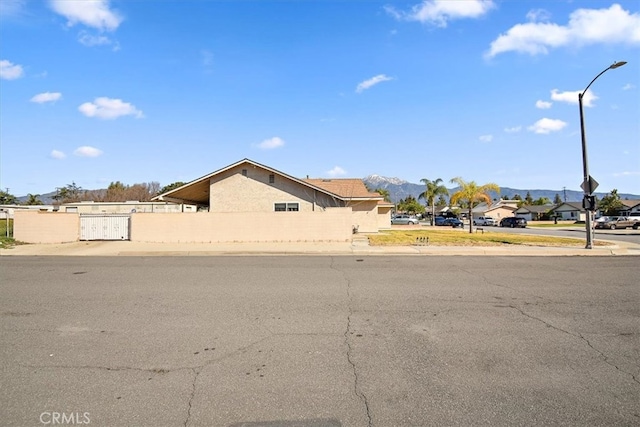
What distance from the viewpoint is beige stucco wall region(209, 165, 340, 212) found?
2403cm

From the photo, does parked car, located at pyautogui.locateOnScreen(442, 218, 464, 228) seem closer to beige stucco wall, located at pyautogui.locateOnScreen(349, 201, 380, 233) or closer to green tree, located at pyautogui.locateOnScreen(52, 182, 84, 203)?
beige stucco wall, located at pyautogui.locateOnScreen(349, 201, 380, 233)

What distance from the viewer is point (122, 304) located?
289 inches

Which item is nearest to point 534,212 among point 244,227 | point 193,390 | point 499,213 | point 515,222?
point 499,213

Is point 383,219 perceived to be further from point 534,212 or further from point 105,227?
point 534,212

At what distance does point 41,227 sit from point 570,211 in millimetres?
94386

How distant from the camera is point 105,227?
22484mm

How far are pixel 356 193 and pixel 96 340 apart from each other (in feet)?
89.2

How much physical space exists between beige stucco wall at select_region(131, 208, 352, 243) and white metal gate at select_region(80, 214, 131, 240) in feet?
2.55

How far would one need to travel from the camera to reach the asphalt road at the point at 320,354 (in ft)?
11.5

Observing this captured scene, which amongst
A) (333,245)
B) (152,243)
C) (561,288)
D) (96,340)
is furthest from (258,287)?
(152,243)

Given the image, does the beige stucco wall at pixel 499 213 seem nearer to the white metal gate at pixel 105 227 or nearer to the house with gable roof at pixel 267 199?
the house with gable roof at pixel 267 199

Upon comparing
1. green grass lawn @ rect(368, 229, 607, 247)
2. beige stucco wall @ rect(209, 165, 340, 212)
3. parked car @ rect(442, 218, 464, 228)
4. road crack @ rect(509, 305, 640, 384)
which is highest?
beige stucco wall @ rect(209, 165, 340, 212)

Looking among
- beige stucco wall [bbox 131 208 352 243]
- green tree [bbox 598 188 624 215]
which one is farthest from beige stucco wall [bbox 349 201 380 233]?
green tree [bbox 598 188 624 215]

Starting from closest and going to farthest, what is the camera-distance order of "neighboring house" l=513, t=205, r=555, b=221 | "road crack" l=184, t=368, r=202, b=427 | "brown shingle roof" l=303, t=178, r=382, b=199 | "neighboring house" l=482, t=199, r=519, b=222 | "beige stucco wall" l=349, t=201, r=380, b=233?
1. "road crack" l=184, t=368, r=202, b=427
2. "brown shingle roof" l=303, t=178, r=382, b=199
3. "beige stucco wall" l=349, t=201, r=380, b=233
4. "neighboring house" l=513, t=205, r=555, b=221
5. "neighboring house" l=482, t=199, r=519, b=222
